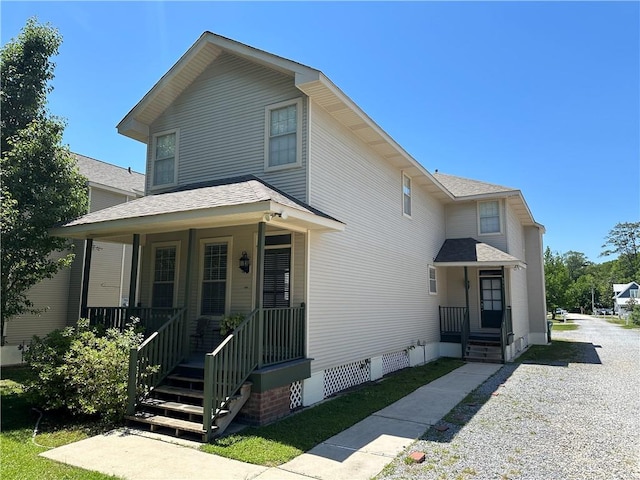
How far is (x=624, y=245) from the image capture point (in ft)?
282

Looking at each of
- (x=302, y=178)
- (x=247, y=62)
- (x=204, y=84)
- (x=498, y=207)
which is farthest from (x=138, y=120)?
(x=498, y=207)

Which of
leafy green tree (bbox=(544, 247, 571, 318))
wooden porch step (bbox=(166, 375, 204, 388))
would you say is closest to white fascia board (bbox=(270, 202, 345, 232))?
wooden porch step (bbox=(166, 375, 204, 388))

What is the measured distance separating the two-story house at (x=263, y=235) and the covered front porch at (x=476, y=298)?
1156 millimetres

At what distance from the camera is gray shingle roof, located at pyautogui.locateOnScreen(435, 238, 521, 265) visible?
558 inches

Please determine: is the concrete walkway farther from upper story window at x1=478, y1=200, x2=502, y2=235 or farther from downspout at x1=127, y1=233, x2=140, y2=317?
upper story window at x1=478, y1=200, x2=502, y2=235

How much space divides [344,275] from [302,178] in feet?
8.23

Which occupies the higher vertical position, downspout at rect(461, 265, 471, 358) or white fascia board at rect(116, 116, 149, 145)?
white fascia board at rect(116, 116, 149, 145)

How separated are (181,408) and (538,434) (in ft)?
18.3

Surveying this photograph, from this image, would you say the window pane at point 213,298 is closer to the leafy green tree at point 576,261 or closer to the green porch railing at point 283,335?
the green porch railing at point 283,335

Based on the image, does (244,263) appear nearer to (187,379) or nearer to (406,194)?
(187,379)

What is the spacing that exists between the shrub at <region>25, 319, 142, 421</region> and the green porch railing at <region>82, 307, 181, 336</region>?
1052 mm

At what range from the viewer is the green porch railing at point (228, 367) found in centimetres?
582

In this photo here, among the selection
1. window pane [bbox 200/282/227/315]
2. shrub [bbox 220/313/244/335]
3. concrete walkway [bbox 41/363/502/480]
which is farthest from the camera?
window pane [bbox 200/282/227/315]

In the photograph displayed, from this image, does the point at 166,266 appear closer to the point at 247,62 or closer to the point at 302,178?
the point at 302,178
